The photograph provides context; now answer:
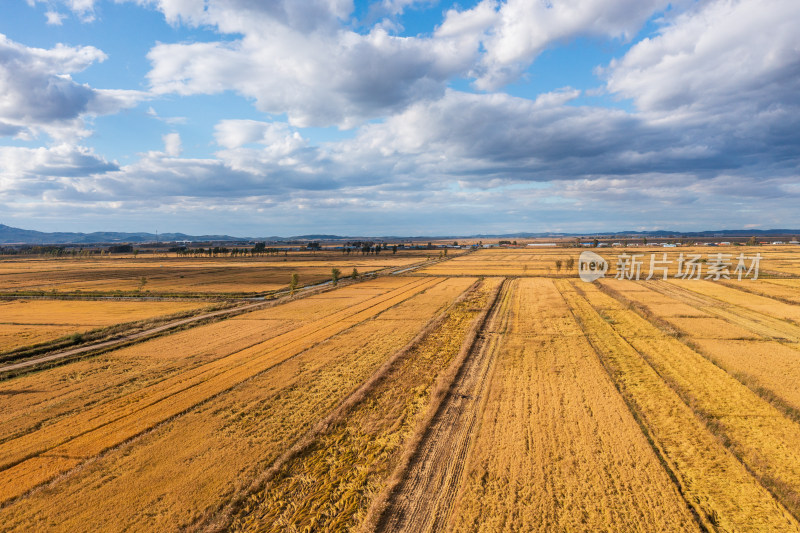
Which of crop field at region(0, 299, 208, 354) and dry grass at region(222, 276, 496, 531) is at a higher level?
dry grass at region(222, 276, 496, 531)

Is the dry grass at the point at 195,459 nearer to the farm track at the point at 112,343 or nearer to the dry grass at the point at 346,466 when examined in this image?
the dry grass at the point at 346,466

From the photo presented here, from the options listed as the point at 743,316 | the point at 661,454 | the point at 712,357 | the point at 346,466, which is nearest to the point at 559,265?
the point at 743,316

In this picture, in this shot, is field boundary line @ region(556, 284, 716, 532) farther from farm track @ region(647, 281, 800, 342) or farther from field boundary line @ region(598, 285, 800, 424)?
farm track @ region(647, 281, 800, 342)

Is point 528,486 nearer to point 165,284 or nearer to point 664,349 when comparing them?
point 664,349

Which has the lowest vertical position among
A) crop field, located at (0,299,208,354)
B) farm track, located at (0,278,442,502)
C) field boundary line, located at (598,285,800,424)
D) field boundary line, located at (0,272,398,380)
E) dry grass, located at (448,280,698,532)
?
crop field, located at (0,299,208,354)

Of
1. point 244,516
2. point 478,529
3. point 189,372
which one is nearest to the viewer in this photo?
point 478,529

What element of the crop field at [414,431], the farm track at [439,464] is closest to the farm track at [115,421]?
the crop field at [414,431]

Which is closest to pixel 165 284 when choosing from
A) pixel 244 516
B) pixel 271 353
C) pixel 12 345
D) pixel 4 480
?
pixel 12 345

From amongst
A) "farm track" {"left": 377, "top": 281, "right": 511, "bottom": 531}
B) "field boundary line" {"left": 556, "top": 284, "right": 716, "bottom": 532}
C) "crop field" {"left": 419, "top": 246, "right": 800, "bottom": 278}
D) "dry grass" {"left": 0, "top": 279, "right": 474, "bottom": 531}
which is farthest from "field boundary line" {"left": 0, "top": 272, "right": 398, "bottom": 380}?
"crop field" {"left": 419, "top": 246, "right": 800, "bottom": 278}
